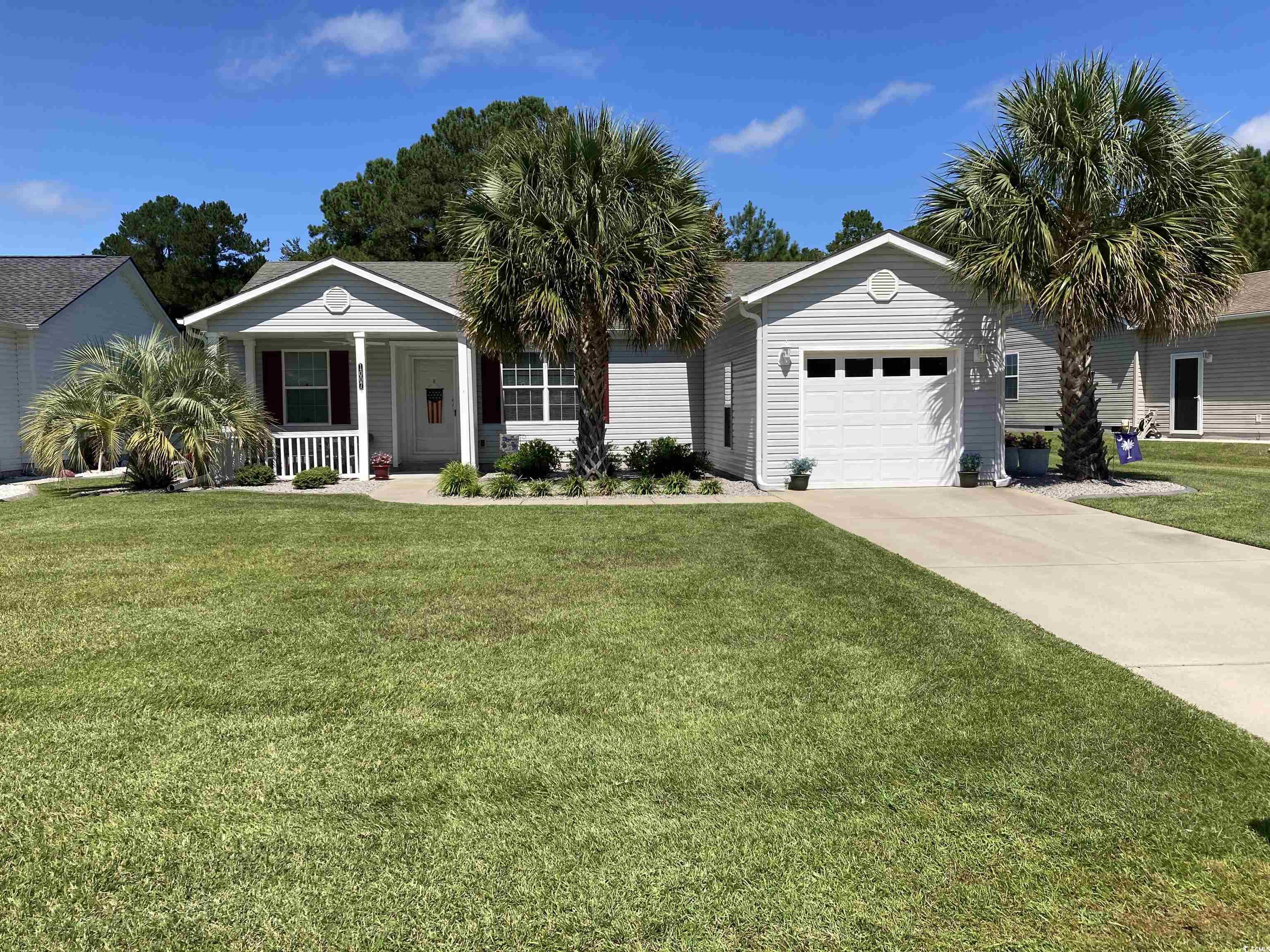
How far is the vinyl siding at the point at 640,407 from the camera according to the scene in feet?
54.7

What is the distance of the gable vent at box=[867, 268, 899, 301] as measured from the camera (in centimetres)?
1255

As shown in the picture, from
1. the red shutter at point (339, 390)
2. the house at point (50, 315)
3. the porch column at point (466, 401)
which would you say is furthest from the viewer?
the red shutter at point (339, 390)

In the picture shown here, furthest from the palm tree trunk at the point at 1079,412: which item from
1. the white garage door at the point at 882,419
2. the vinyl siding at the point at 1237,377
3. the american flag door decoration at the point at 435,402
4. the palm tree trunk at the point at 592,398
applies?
the american flag door decoration at the point at 435,402

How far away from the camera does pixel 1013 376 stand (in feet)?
83.8

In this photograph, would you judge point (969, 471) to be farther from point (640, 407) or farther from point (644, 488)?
point (640, 407)

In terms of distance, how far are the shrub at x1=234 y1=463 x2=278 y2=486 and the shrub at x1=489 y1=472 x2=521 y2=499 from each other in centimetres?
442

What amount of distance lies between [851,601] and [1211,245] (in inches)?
382

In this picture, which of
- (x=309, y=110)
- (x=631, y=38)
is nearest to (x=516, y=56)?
(x=631, y=38)

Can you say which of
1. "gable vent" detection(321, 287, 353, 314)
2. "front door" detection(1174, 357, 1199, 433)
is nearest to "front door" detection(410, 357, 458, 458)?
"gable vent" detection(321, 287, 353, 314)

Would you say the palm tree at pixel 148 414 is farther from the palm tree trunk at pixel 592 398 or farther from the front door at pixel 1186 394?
the front door at pixel 1186 394

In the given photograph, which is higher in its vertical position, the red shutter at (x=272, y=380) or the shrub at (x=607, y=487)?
the red shutter at (x=272, y=380)

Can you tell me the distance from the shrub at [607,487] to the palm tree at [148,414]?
20.4ft

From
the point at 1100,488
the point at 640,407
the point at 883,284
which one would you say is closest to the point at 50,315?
the point at 640,407

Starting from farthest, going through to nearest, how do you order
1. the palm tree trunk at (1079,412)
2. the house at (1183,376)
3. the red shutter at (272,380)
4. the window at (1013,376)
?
1. the window at (1013,376)
2. the house at (1183,376)
3. the red shutter at (272,380)
4. the palm tree trunk at (1079,412)
